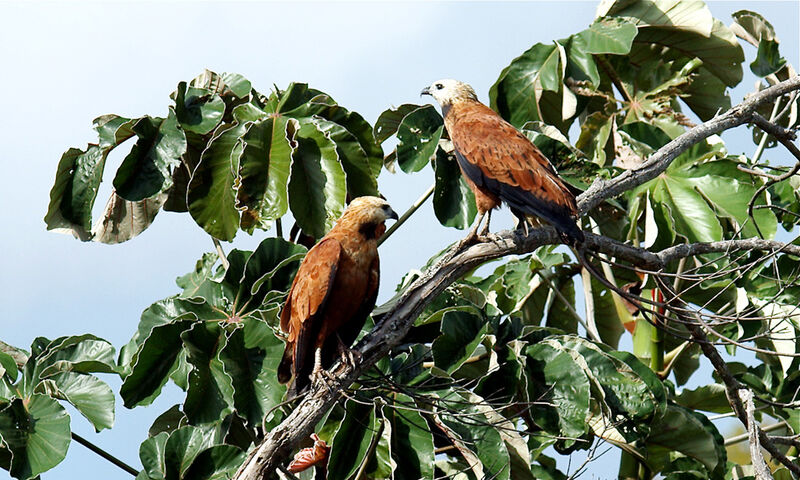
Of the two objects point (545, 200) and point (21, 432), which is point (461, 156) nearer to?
point (545, 200)

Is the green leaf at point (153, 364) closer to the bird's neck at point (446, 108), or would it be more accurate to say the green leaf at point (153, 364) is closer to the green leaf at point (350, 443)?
the green leaf at point (350, 443)

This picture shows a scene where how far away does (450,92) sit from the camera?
4.12 m

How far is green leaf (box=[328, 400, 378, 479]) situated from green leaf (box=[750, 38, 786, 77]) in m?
3.19

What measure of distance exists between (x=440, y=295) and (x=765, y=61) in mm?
2589

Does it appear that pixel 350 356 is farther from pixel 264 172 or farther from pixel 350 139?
pixel 350 139

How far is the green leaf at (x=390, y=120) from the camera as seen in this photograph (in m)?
4.70

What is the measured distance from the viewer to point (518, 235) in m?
3.23

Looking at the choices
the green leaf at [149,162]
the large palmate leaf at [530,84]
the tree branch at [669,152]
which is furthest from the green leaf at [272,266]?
the large palmate leaf at [530,84]

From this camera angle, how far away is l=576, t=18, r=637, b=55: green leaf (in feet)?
15.4

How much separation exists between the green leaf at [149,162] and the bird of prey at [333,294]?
4.10 ft

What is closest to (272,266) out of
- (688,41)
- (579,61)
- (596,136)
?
(579,61)

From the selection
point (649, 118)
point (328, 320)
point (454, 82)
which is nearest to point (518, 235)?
point (328, 320)

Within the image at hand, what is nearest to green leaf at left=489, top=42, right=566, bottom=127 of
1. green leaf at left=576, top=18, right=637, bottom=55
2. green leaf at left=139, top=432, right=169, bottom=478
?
green leaf at left=576, top=18, right=637, bottom=55

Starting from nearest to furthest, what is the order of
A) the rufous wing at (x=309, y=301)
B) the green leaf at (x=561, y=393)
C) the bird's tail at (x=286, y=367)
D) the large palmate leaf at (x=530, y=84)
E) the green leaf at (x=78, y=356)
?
the rufous wing at (x=309, y=301), the bird's tail at (x=286, y=367), the green leaf at (x=561, y=393), the green leaf at (x=78, y=356), the large palmate leaf at (x=530, y=84)
